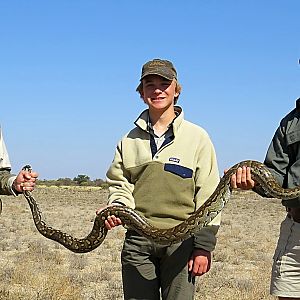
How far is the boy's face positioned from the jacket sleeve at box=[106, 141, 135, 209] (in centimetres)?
60

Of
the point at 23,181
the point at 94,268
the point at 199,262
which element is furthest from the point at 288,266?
the point at 94,268

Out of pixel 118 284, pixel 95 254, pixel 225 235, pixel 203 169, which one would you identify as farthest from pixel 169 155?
pixel 225 235

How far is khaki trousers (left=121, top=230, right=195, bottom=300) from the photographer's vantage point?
573 centimetres

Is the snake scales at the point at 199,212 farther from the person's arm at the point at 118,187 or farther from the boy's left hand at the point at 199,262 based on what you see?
the boy's left hand at the point at 199,262

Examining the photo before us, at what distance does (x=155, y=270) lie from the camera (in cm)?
588

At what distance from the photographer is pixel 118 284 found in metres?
12.9

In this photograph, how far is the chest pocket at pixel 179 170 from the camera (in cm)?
574

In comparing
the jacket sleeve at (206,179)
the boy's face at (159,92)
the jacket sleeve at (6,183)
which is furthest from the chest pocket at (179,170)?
the jacket sleeve at (6,183)

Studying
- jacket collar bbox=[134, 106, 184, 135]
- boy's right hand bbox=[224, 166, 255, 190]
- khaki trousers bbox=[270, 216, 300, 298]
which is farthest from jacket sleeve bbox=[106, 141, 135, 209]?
khaki trousers bbox=[270, 216, 300, 298]

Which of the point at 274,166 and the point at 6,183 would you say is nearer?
the point at 274,166

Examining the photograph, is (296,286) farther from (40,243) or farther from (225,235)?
(225,235)

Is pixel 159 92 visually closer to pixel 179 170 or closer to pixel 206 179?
pixel 179 170

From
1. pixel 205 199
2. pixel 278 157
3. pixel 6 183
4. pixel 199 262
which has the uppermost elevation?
pixel 278 157

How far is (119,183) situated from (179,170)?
64 cm
